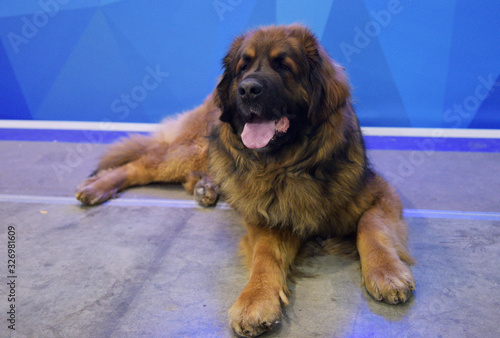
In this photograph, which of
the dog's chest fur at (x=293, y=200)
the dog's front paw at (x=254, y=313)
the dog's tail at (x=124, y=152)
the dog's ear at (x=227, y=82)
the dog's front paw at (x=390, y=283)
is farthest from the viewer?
the dog's tail at (x=124, y=152)

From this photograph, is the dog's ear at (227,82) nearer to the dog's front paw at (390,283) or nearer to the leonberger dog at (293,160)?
the leonberger dog at (293,160)

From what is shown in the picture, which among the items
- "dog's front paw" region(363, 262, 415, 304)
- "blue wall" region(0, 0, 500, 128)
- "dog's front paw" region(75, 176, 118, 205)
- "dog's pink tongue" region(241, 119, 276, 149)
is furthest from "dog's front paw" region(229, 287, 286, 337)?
"blue wall" region(0, 0, 500, 128)

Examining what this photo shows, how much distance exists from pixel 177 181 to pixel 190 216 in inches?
25.4

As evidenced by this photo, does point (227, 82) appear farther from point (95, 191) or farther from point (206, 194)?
point (95, 191)

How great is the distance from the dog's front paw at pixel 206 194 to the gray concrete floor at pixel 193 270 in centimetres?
7

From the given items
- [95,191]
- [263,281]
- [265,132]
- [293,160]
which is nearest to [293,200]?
[293,160]

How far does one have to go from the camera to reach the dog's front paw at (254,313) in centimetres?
170

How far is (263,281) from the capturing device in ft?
6.31

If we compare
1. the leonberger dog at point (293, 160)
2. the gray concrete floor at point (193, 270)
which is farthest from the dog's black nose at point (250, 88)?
the gray concrete floor at point (193, 270)

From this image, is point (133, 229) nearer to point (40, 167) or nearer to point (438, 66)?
point (40, 167)

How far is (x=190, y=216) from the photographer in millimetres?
2953

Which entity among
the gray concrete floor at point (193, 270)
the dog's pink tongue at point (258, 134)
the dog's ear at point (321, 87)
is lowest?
the gray concrete floor at point (193, 270)

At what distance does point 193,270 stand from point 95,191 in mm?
1294

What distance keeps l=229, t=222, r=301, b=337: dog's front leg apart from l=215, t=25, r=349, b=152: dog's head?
0.48 meters
